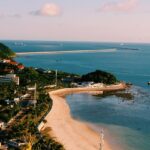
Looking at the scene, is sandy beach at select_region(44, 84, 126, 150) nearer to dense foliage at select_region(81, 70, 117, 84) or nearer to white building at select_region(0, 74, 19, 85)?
white building at select_region(0, 74, 19, 85)

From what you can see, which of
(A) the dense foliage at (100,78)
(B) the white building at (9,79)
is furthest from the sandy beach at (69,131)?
(A) the dense foliage at (100,78)

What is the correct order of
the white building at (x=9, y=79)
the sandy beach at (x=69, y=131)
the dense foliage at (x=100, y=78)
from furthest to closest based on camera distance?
1. the dense foliage at (x=100, y=78)
2. the white building at (x=9, y=79)
3. the sandy beach at (x=69, y=131)

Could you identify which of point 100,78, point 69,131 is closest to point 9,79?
point 100,78

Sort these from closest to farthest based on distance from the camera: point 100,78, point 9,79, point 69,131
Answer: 1. point 69,131
2. point 9,79
3. point 100,78

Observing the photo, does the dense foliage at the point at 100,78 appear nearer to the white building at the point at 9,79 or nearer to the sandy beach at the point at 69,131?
the white building at the point at 9,79

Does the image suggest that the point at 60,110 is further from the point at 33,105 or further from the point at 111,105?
the point at 111,105

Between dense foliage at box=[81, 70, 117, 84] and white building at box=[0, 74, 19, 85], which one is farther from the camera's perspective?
dense foliage at box=[81, 70, 117, 84]

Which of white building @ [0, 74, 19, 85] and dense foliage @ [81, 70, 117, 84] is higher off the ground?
white building @ [0, 74, 19, 85]

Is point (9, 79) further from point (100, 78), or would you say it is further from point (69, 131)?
point (69, 131)

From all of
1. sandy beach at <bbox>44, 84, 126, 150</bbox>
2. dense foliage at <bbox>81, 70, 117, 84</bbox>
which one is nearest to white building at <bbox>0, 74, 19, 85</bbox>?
sandy beach at <bbox>44, 84, 126, 150</bbox>

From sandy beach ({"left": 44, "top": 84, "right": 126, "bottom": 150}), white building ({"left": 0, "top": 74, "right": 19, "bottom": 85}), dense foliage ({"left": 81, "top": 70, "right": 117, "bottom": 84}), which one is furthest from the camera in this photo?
dense foliage ({"left": 81, "top": 70, "right": 117, "bottom": 84})

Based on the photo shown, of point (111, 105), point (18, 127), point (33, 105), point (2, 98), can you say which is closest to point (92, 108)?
point (111, 105)
